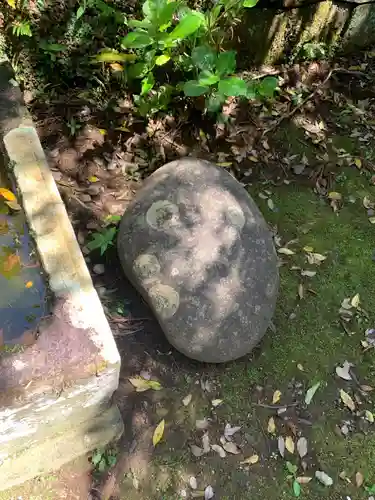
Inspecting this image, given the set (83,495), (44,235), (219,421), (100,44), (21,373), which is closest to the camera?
(21,373)

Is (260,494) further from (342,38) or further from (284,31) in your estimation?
(342,38)

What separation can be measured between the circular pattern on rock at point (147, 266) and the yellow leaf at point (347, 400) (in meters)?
1.37

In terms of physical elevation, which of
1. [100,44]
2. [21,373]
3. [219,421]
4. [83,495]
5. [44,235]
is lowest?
[83,495]

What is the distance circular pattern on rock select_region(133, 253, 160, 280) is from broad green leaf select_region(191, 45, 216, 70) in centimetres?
124

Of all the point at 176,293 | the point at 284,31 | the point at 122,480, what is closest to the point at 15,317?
the point at 176,293

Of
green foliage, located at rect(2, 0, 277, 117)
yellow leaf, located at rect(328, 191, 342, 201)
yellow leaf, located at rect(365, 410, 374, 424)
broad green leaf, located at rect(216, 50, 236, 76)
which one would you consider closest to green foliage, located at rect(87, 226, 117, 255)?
green foliage, located at rect(2, 0, 277, 117)

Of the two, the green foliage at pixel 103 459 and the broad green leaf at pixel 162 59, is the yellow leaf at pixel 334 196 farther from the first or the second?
the green foliage at pixel 103 459

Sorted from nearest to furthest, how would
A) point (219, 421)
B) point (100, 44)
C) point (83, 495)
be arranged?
point (83, 495), point (219, 421), point (100, 44)

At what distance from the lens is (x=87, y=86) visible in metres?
3.78

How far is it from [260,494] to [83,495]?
0.94 metres

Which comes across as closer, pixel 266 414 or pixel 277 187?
pixel 266 414

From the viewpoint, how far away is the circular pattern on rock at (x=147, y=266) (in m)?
2.89

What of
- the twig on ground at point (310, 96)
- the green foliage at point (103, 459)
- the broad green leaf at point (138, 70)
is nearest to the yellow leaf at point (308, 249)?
the twig on ground at point (310, 96)

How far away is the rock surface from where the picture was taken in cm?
286
